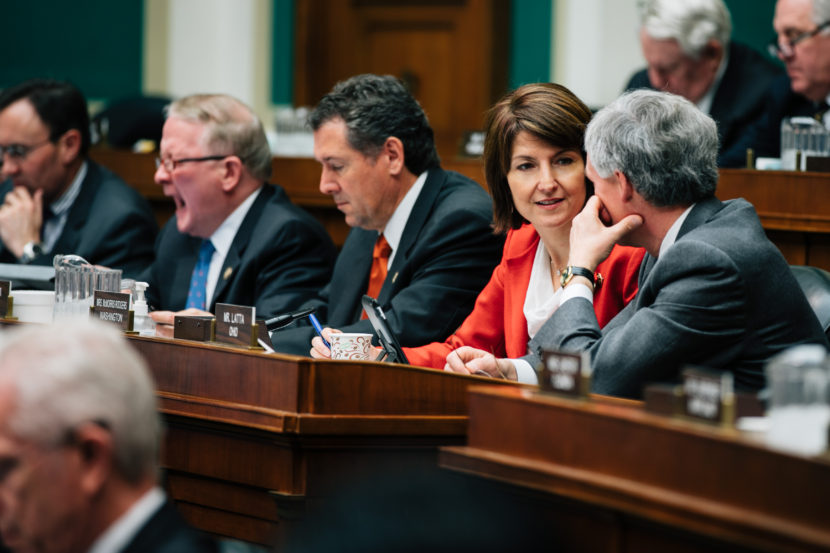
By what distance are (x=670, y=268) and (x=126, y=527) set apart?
122 centimetres

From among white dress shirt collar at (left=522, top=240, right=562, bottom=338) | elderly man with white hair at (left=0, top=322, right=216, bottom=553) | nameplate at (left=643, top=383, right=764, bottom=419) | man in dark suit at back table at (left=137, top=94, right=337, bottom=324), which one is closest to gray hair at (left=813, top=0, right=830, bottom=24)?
white dress shirt collar at (left=522, top=240, right=562, bottom=338)

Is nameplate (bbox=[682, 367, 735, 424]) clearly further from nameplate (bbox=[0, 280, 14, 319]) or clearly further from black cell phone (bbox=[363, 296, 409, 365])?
nameplate (bbox=[0, 280, 14, 319])

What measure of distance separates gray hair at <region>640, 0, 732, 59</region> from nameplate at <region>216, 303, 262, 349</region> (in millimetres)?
2483

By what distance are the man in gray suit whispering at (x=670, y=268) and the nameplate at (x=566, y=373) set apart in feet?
1.27

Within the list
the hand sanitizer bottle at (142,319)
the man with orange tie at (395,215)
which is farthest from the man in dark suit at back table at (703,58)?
the hand sanitizer bottle at (142,319)

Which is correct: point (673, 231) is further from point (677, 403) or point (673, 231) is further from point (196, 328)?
point (196, 328)

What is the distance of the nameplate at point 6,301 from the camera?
2947 mm

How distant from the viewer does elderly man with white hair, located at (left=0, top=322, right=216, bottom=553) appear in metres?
1.33

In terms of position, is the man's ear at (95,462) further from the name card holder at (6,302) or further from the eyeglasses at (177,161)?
the eyeglasses at (177,161)

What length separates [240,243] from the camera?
3.73 metres

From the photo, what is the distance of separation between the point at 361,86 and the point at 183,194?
2.44ft

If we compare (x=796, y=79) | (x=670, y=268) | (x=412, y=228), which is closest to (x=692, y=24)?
(x=796, y=79)

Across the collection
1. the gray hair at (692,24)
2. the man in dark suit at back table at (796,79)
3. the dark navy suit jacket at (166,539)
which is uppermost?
the gray hair at (692,24)

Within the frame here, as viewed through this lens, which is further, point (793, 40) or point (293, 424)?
point (793, 40)
